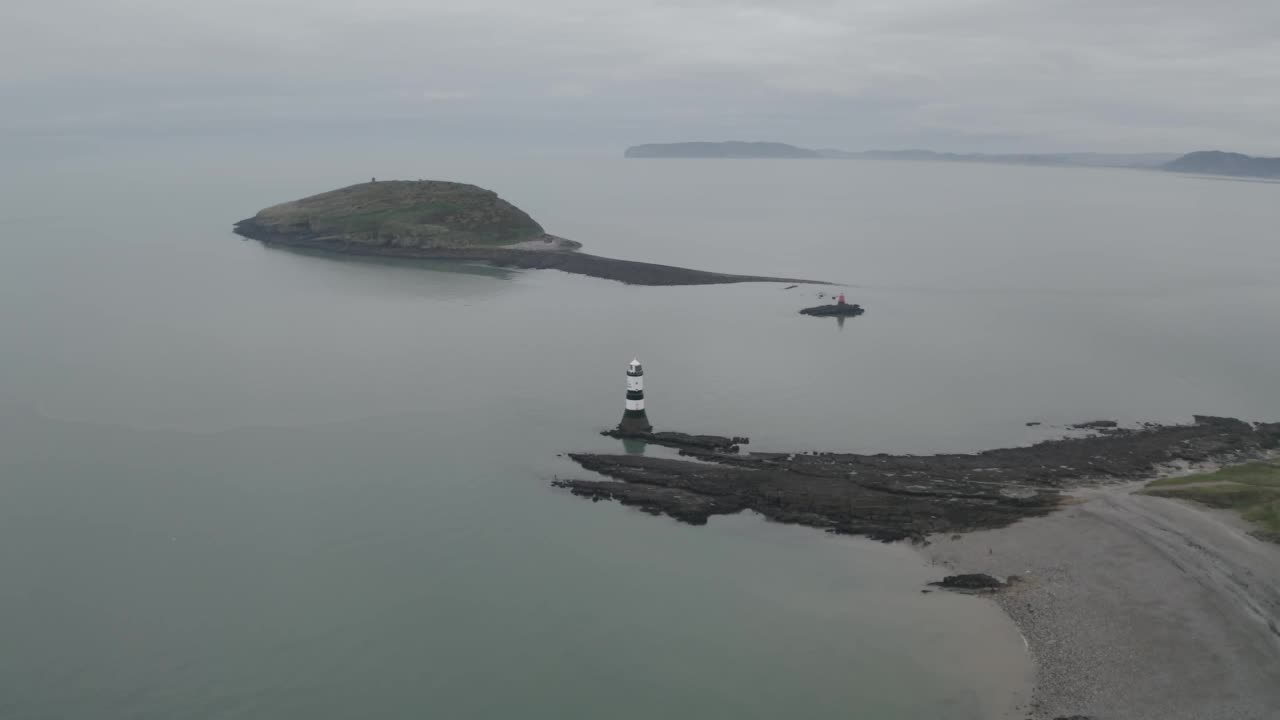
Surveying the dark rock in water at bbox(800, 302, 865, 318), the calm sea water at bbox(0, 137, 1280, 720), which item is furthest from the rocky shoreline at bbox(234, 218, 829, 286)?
the dark rock in water at bbox(800, 302, 865, 318)

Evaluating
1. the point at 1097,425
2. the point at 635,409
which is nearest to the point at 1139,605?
the point at 1097,425

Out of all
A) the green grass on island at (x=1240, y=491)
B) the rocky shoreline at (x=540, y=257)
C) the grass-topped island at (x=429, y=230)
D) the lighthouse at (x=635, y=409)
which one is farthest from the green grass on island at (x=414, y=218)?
the green grass on island at (x=1240, y=491)

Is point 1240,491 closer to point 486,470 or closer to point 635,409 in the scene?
point 635,409

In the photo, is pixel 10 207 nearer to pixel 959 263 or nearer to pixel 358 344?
pixel 358 344

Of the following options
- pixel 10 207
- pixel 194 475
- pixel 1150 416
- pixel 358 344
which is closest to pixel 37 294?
pixel 358 344

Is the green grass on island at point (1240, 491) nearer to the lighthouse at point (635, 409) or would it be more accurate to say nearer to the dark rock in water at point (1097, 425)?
the dark rock in water at point (1097, 425)
